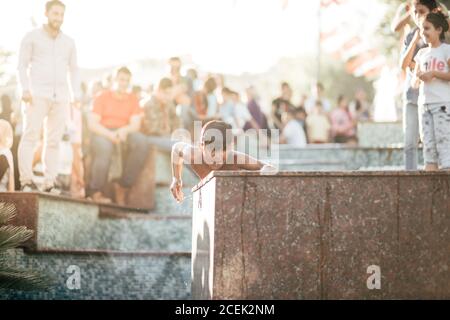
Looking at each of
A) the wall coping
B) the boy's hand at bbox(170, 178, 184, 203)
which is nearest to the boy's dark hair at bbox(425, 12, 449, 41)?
the wall coping

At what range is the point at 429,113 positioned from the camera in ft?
24.6

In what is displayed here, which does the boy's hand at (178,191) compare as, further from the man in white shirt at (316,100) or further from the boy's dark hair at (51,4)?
the man in white shirt at (316,100)

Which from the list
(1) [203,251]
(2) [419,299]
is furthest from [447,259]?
(1) [203,251]

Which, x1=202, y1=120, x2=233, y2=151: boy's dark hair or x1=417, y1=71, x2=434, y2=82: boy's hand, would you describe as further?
x1=417, y1=71, x2=434, y2=82: boy's hand

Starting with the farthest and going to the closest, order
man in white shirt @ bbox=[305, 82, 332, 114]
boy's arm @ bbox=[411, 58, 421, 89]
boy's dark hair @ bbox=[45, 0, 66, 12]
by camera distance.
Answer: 1. man in white shirt @ bbox=[305, 82, 332, 114]
2. boy's dark hair @ bbox=[45, 0, 66, 12]
3. boy's arm @ bbox=[411, 58, 421, 89]

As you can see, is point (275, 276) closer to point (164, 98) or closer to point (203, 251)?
point (203, 251)

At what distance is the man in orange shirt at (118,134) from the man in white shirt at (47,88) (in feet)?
5.95

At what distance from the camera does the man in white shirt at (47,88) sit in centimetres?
963

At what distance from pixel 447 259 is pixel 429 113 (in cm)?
239

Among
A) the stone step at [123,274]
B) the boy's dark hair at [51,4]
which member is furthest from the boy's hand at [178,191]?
the boy's dark hair at [51,4]

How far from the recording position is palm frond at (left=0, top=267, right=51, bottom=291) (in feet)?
23.7

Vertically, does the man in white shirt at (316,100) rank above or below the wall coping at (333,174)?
above

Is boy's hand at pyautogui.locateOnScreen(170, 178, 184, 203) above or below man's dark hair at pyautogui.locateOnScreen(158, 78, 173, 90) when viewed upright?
below

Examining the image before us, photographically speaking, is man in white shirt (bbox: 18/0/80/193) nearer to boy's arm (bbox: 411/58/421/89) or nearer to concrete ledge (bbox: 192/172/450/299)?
boy's arm (bbox: 411/58/421/89)
